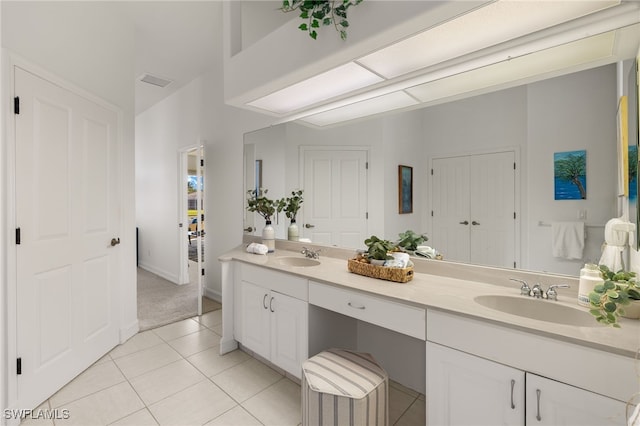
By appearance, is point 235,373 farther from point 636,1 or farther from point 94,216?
point 636,1

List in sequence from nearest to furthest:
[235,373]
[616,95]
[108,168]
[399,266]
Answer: [616,95]
[399,266]
[235,373]
[108,168]

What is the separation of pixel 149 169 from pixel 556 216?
563 cm

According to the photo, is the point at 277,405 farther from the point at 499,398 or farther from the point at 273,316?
the point at 499,398

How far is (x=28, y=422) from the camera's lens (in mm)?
1701

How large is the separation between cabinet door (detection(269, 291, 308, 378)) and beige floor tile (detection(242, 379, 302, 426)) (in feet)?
0.53

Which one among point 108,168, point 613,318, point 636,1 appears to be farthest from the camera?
point 108,168

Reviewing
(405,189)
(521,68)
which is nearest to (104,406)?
(405,189)

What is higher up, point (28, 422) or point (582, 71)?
point (582, 71)

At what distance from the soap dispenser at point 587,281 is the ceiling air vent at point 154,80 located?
4796 mm

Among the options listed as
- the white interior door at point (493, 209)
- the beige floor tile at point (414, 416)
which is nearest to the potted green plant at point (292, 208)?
the white interior door at point (493, 209)

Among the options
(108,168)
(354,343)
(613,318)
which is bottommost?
(354,343)

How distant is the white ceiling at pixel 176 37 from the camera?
267 cm

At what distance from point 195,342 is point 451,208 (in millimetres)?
2478

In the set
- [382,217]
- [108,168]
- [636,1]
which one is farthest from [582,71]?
[108,168]
